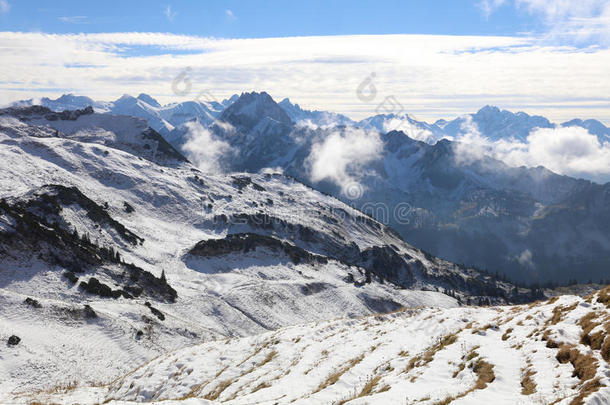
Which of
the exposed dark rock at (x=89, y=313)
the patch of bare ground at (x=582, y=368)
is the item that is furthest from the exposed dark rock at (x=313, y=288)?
the patch of bare ground at (x=582, y=368)

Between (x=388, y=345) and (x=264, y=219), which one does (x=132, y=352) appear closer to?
(x=388, y=345)

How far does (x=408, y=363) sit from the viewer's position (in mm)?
23016

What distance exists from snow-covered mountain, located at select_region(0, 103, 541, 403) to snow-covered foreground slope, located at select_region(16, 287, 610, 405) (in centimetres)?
1713

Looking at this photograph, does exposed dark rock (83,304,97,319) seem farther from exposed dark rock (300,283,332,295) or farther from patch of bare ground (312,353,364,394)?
exposed dark rock (300,283,332,295)

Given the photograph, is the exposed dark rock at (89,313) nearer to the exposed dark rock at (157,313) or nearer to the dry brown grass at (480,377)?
the exposed dark rock at (157,313)

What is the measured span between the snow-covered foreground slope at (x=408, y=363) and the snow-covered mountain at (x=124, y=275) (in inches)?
674

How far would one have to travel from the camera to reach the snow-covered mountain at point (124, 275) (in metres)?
54.8

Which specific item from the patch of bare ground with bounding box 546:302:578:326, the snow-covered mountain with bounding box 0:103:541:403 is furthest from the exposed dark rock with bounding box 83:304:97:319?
the patch of bare ground with bounding box 546:302:578:326

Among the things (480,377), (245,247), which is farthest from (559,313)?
(245,247)

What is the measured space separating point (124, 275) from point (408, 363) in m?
83.1

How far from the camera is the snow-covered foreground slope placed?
16609mm

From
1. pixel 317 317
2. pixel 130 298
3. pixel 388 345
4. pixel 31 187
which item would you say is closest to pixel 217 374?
pixel 388 345

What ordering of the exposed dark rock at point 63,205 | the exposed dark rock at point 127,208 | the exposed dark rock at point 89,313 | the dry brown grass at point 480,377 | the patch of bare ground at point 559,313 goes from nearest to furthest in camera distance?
the dry brown grass at point 480,377 < the patch of bare ground at point 559,313 < the exposed dark rock at point 89,313 < the exposed dark rock at point 63,205 < the exposed dark rock at point 127,208

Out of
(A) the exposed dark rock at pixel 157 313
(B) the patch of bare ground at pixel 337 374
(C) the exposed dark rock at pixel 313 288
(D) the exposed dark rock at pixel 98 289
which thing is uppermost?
(B) the patch of bare ground at pixel 337 374
